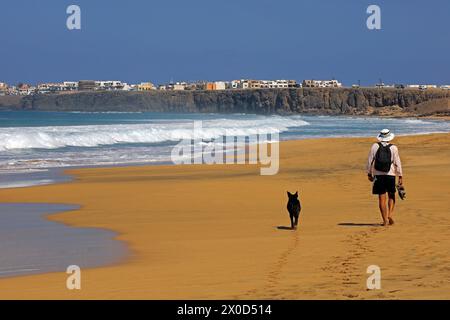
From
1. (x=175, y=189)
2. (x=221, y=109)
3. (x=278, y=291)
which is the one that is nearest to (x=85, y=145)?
(x=175, y=189)

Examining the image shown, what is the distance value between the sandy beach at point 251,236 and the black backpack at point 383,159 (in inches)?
31.3

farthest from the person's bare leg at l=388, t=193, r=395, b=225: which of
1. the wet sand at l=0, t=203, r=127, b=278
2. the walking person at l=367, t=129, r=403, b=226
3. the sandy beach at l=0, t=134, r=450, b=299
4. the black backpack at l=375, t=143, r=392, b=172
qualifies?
the wet sand at l=0, t=203, r=127, b=278

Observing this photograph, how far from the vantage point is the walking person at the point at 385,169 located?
10.6m

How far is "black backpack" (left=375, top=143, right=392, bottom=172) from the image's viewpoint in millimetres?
10570

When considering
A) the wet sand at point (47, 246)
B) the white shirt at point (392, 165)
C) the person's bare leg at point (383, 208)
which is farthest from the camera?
the white shirt at point (392, 165)

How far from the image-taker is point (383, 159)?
10.6 m

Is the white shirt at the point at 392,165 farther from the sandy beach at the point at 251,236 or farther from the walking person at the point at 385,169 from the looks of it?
the sandy beach at the point at 251,236

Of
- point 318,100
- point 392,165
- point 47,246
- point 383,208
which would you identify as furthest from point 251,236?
point 318,100

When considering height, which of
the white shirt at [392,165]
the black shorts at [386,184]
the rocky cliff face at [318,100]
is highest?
the rocky cliff face at [318,100]

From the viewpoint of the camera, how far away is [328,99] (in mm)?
175250

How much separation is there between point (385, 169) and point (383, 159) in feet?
0.49

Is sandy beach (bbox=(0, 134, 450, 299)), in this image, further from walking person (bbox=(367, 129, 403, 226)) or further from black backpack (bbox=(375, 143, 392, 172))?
black backpack (bbox=(375, 143, 392, 172))

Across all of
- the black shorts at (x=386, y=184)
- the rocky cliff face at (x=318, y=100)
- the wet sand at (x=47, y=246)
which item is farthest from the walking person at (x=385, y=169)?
the rocky cliff face at (x=318, y=100)

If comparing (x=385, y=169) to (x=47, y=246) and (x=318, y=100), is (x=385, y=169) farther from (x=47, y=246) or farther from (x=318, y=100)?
(x=318, y=100)
